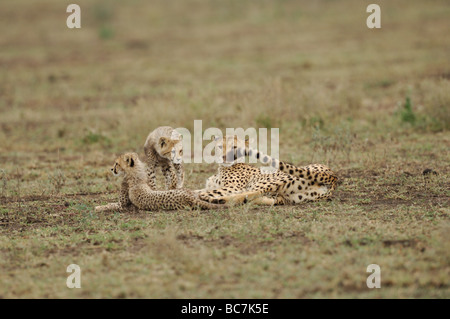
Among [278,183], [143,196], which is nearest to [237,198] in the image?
[278,183]

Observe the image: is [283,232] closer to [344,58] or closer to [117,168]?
[117,168]

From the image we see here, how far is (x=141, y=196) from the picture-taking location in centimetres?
693

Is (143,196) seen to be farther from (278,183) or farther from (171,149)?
(278,183)

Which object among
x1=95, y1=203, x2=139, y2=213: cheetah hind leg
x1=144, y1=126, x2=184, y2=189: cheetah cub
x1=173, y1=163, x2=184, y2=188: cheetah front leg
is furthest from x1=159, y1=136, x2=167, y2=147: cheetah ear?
x1=95, y1=203, x2=139, y2=213: cheetah hind leg

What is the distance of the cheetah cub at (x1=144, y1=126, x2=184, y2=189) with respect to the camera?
7.71 metres

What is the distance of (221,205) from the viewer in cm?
685

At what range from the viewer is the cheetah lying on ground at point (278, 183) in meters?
6.98

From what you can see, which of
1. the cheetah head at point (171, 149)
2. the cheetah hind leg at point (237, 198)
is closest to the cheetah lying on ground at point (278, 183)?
the cheetah hind leg at point (237, 198)

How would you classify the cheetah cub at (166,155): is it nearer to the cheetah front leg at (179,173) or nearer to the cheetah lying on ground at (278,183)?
the cheetah front leg at (179,173)

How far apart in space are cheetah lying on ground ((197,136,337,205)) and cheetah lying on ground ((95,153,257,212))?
0.14 meters

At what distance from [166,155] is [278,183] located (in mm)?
1504

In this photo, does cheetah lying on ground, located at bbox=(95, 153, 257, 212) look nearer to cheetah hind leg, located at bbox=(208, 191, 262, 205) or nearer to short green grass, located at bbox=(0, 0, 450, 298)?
cheetah hind leg, located at bbox=(208, 191, 262, 205)

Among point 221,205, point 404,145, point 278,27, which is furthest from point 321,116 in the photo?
point 278,27
